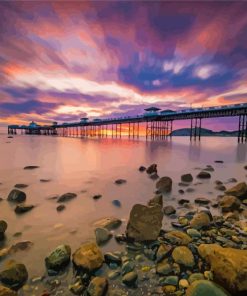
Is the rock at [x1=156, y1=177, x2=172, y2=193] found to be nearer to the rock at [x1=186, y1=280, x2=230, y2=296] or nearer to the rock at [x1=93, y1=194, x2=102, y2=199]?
the rock at [x1=93, y1=194, x2=102, y2=199]

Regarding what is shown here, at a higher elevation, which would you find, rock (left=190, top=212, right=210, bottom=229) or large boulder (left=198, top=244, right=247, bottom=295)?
large boulder (left=198, top=244, right=247, bottom=295)

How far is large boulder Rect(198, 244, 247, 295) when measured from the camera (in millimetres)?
2399

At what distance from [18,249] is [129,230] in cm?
218

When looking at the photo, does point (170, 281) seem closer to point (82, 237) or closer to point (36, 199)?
point (82, 237)

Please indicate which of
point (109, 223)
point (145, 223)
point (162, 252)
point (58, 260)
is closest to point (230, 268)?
point (162, 252)

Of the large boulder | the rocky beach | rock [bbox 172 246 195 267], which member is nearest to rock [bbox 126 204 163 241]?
the rocky beach

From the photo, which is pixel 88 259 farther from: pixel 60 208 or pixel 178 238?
pixel 60 208

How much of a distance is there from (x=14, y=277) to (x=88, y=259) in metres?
1.07

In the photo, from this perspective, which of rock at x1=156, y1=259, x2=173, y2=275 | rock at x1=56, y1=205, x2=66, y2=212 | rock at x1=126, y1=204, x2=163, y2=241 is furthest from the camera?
rock at x1=56, y1=205, x2=66, y2=212

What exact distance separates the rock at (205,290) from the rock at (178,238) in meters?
1.18

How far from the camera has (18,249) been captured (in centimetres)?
371

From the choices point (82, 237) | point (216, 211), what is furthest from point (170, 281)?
point (216, 211)

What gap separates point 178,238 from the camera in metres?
3.67

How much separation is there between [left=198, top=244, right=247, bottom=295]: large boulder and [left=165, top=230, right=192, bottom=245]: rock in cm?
74
